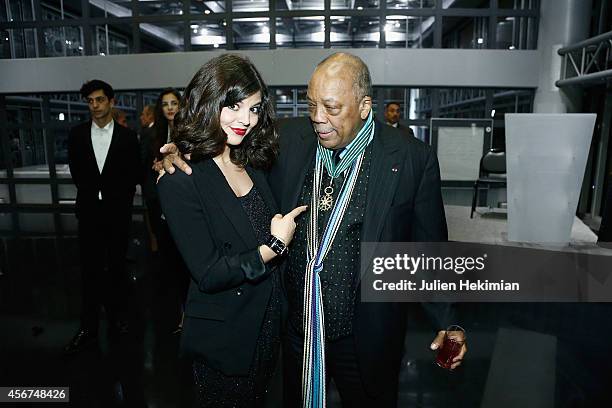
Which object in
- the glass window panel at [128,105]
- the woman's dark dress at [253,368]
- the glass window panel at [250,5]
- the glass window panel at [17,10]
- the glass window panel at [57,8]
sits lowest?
the woman's dark dress at [253,368]

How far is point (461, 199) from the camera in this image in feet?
25.5

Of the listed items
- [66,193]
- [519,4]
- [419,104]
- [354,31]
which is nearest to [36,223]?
[66,193]

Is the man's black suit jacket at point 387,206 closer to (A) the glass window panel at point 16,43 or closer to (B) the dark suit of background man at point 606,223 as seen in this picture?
(B) the dark suit of background man at point 606,223

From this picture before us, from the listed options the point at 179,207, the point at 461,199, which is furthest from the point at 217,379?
the point at 461,199

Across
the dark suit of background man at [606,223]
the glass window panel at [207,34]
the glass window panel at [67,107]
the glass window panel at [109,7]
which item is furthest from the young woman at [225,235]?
the glass window panel at [207,34]

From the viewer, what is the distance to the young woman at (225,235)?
1.21m

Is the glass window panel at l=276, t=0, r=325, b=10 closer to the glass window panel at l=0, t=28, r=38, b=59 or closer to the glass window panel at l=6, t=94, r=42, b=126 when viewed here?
the glass window panel at l=0, t=28, r=38, b=59

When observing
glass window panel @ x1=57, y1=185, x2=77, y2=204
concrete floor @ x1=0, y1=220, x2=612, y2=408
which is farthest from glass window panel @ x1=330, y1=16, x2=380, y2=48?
concrete floor @ x1=0, y1=220, x2=612, y2=408

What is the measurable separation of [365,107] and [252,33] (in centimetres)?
1517

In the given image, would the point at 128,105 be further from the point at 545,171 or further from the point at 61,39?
the point at 545,171

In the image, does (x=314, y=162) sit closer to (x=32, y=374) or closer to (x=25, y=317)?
(x=32, y=374)

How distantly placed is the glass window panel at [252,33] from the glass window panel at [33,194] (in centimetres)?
773

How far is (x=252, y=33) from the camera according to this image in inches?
601

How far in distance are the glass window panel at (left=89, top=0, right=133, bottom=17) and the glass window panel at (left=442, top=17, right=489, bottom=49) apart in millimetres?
8522
